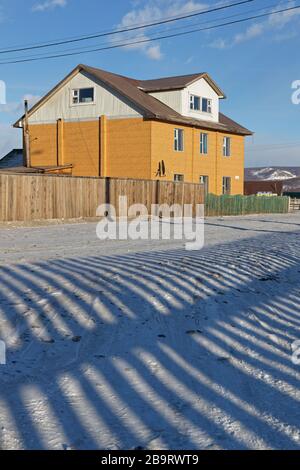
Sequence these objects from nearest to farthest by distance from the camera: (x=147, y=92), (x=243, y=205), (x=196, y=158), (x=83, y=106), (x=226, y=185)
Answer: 1. (x=83, y=106)
2. (x=196, y=158)
3. (x=147, y=92)
4. (x=243, y=205)
5. (x=226, y=185)

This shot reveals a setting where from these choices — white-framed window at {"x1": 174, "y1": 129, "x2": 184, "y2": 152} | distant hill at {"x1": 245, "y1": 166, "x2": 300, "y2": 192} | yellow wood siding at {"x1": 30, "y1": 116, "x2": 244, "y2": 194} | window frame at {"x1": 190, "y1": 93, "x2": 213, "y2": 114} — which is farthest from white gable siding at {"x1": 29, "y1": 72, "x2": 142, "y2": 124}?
distant hill at {"x1": 245, "y1": 166, "x2": 300, "y2": 192}

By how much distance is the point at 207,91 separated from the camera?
35.8 m

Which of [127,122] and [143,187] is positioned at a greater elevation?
[127,122]

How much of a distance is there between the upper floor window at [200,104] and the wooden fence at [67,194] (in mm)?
8608

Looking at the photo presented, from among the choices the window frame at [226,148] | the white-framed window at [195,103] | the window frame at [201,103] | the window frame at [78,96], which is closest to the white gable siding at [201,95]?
the window frame at [201,103]

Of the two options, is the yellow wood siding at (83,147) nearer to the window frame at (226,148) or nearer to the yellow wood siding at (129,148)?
the yellow wood siding at (129,148)

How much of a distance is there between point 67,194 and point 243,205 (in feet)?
55.0

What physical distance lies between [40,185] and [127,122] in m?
12.4

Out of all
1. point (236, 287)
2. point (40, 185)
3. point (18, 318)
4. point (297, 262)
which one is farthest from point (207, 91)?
point (18, 318)

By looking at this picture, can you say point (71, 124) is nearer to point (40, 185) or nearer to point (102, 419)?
point (40, 185)

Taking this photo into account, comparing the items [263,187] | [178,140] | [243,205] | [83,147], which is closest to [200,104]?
[178,140]

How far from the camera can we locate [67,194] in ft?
73.4

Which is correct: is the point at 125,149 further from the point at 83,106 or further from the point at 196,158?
the point at 196,158

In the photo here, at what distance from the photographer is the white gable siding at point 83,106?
32.0 m
